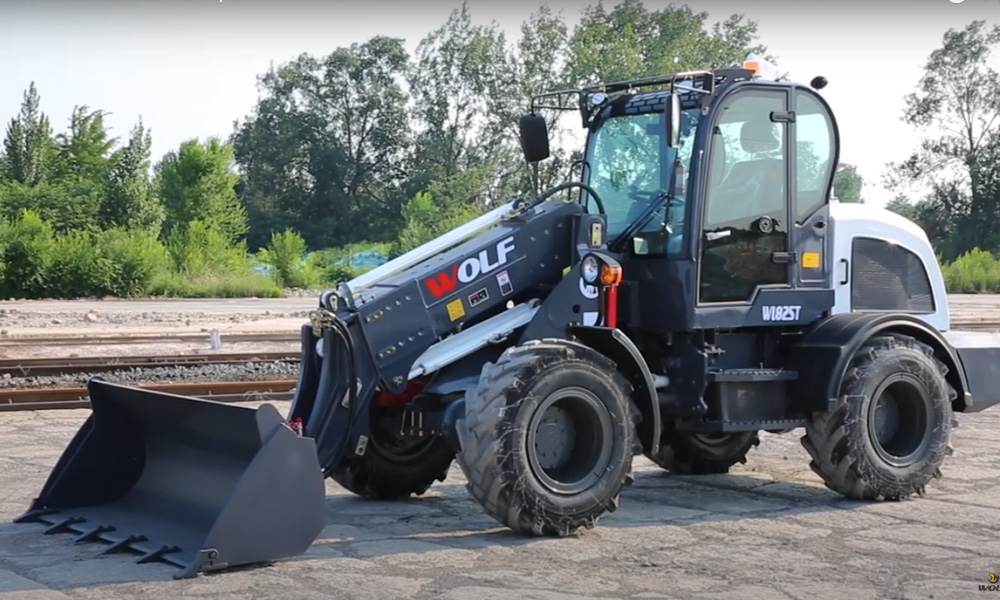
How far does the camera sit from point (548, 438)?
7.64 metres

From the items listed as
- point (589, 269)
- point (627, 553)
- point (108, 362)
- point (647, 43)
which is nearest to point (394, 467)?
point (589, 269)

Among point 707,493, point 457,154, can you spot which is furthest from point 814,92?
point 457,154

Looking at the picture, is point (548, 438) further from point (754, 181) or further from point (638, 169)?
point (754, 181)

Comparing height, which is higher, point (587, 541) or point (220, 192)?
point (220, 192)

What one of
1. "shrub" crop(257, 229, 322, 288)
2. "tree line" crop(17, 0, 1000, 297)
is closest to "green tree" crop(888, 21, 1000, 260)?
"tree line" crop(17, 0, 1000, 297)

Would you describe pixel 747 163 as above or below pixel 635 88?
below

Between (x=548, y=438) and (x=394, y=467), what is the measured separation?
1.45 meters

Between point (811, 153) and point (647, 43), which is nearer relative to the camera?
point (811, 153)

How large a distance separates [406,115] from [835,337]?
6431 cm

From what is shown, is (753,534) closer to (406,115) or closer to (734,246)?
(734,246)

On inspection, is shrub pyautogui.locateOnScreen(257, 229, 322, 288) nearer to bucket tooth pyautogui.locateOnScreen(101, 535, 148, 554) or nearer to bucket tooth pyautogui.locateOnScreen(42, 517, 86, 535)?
bucket tooth pyautogui.locateOnScreen(42, 517, 86, 535)

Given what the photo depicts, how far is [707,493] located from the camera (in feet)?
30.3

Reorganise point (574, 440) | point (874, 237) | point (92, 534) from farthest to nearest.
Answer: point (874, 237), point (574, 440), point (92, 534)

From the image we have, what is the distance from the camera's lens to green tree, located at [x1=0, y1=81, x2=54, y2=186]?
55625mm
